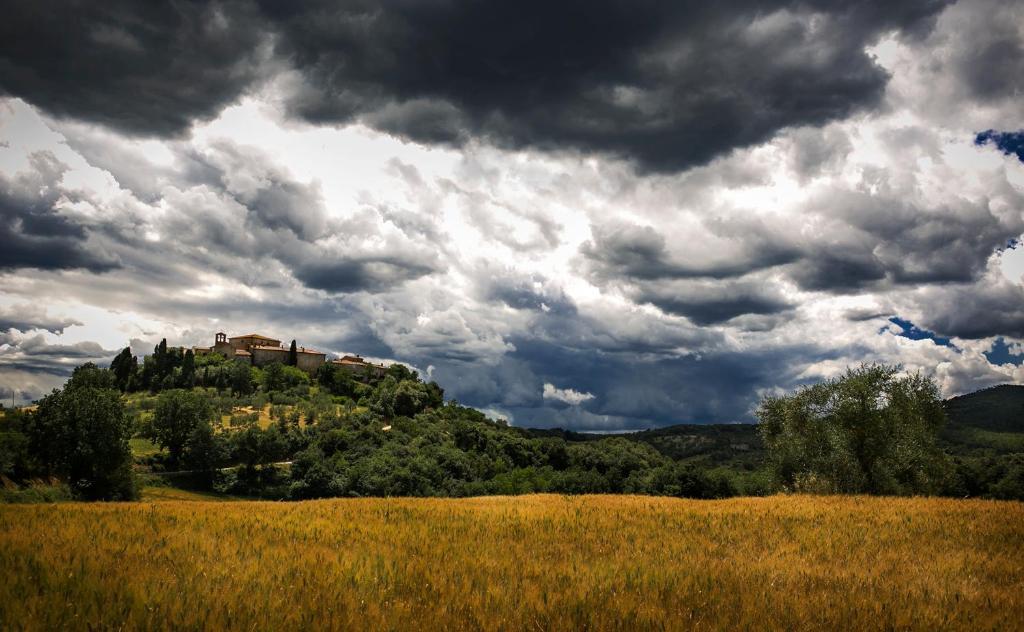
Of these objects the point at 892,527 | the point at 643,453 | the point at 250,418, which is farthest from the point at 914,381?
the point at 250,418

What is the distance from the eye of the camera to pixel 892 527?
14203mm

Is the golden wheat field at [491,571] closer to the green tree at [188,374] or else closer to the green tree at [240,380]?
the green tree at [240,380]

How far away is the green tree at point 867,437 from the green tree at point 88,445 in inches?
3033

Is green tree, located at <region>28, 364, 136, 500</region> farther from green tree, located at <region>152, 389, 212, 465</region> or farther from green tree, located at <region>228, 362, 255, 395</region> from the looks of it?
green tree, located at <region>228, 362, 255, 395</region>

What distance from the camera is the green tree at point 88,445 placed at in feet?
229

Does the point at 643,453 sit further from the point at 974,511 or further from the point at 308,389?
the point at 974,511

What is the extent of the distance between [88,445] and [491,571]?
83.4 meters

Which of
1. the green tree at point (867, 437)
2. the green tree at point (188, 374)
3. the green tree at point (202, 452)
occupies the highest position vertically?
the green tree at point (188, 374)

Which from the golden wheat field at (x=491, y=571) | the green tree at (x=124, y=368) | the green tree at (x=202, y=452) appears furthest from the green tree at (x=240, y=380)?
the golden wheat field at (x=491, y=571)

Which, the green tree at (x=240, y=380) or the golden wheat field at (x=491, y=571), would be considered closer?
the golden wheat field at (x=491, y=571)

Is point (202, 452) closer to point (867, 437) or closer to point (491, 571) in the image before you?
point (867, 437)

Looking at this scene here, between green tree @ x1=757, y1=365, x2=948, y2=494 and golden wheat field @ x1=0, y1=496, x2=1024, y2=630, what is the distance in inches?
927

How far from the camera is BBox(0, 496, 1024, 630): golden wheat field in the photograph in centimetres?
652

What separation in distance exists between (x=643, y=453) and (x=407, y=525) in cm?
13807
